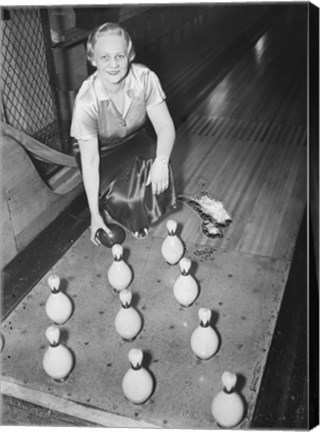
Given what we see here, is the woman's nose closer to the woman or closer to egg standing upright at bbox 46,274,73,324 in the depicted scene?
the woman

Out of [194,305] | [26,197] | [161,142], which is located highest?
[161,142]

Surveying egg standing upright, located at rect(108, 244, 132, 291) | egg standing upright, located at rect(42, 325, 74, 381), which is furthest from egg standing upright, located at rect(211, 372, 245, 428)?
egg standing upright, located at rect(108, 244, 132, 291)

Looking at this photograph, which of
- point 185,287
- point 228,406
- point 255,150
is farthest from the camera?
point 255,150

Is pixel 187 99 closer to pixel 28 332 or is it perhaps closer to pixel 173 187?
pixel 173 187

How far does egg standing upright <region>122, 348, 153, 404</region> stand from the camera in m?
1.57

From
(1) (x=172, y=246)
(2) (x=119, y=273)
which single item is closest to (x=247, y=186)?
(1) (x=172, y=246)

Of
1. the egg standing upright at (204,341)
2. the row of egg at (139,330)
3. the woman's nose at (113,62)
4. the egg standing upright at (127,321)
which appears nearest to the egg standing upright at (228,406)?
the row of egg at (139,330)

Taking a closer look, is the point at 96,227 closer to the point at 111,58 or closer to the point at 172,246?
the point at 172,246

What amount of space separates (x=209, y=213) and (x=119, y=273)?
527mm

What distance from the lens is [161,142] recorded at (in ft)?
6.34

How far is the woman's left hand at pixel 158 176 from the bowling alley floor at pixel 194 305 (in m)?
0.14

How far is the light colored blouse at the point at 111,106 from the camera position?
5.90 ft

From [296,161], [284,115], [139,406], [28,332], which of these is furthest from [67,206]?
[284,115]

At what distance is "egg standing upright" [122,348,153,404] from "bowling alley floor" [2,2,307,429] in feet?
0.13
